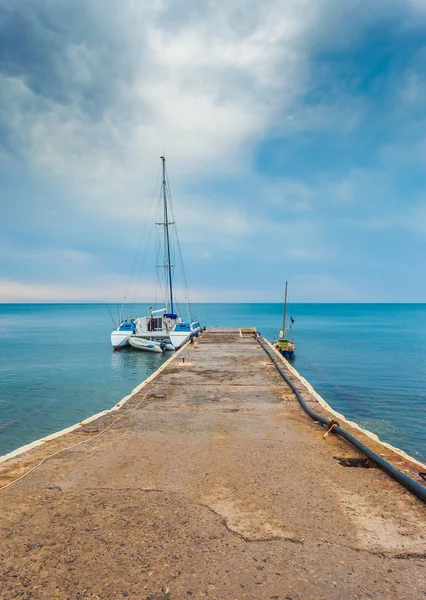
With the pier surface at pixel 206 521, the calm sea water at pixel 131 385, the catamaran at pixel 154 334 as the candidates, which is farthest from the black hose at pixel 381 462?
the catamaran at pixel 154 334

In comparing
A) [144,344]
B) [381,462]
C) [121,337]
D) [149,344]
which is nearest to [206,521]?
[381,462]

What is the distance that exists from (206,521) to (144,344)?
3666 cm

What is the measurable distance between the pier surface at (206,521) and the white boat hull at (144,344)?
31.8 meters

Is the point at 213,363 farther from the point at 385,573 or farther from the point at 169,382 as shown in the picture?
the point at 385,573

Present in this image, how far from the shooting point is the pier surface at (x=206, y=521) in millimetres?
3236

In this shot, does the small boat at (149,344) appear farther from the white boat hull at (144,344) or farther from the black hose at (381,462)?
the black hose at (381,462)

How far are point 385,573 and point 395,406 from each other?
19.2 meters

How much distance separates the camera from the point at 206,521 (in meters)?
4.19

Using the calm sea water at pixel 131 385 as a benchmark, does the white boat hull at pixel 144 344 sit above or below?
above

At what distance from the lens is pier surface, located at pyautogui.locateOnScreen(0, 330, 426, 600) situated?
127 inches

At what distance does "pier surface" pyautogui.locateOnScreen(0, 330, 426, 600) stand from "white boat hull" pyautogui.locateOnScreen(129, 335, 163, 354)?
104 ft

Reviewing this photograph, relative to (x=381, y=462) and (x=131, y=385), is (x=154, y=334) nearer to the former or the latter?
(x=131, y=385)

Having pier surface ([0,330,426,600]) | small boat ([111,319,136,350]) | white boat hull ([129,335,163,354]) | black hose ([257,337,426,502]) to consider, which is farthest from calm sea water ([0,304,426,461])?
pier surface ([0,330,426,600])

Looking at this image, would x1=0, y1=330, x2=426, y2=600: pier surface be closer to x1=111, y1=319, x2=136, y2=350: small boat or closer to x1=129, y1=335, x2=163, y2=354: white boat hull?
x1=129, y1=335, x2=163, y2=354: white boat hull
